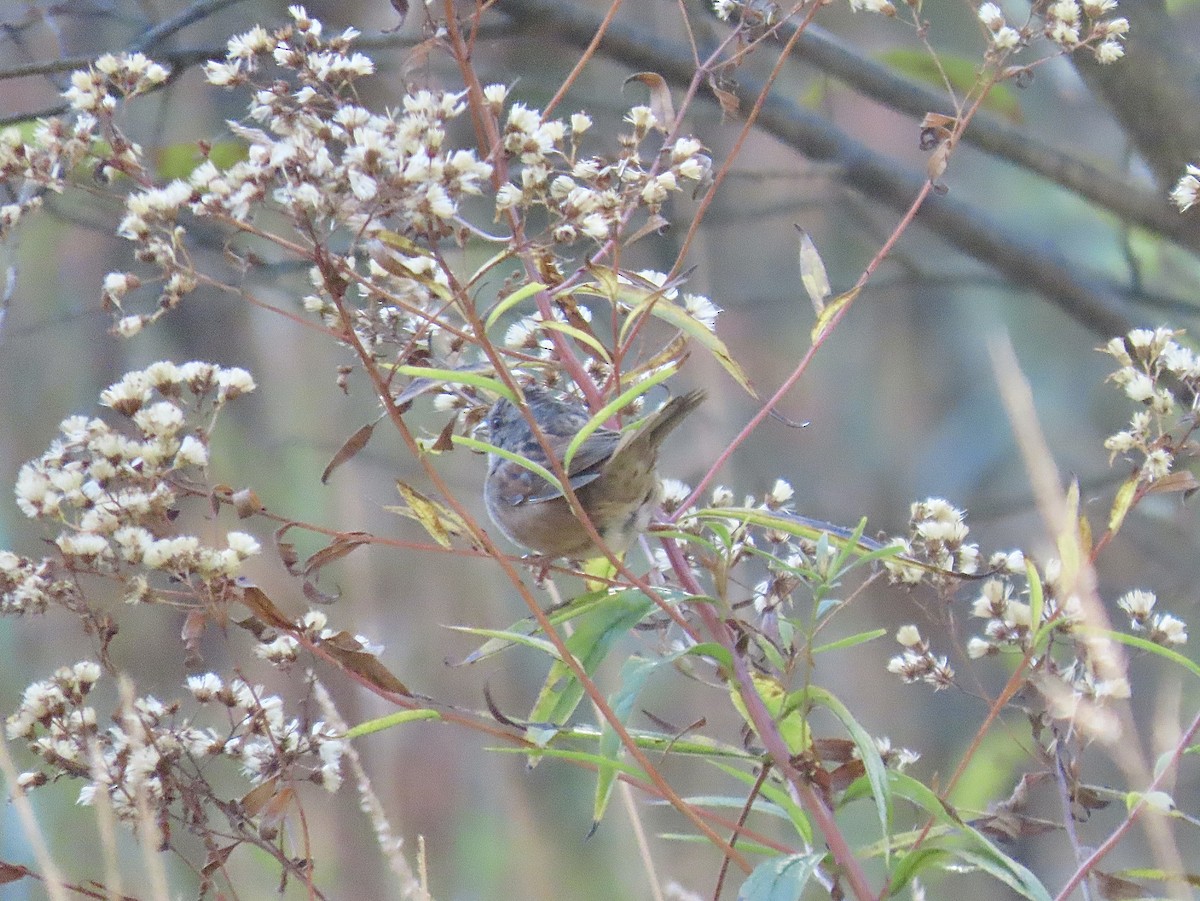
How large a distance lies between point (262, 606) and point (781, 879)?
40cm

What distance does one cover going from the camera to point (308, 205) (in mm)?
793

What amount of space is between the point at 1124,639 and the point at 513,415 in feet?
3.13

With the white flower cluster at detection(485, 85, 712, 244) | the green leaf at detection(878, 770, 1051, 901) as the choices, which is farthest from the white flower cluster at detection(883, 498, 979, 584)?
the white flower cluster at detection(485, 85, 712, 244)

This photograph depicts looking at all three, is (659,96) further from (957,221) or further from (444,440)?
(957,221)

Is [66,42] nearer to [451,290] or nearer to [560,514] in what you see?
[560,514]

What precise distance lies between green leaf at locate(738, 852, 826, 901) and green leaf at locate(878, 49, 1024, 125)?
1915mm

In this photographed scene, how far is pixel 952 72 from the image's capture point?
253 centimetres

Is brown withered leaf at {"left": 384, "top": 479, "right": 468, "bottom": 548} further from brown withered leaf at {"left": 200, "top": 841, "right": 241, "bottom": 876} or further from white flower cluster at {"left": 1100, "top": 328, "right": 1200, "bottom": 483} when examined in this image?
white flower cluster at {"left": 1100, "top": 328, "right": 1200, "bottom": 483}

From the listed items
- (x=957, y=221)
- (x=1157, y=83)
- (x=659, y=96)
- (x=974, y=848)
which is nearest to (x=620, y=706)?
(x=974, y=848)

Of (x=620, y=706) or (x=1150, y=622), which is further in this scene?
(x=1150, y=622)

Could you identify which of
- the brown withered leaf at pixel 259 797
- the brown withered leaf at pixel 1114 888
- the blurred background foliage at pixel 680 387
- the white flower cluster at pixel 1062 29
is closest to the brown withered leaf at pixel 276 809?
the brown withered leaf at pixel 259 797

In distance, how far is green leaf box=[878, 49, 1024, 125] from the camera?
99.3 inches

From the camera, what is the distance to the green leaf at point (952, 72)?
252 centimetres

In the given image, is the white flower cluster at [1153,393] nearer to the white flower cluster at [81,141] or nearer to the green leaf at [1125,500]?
the green leaf at [1125,500]
